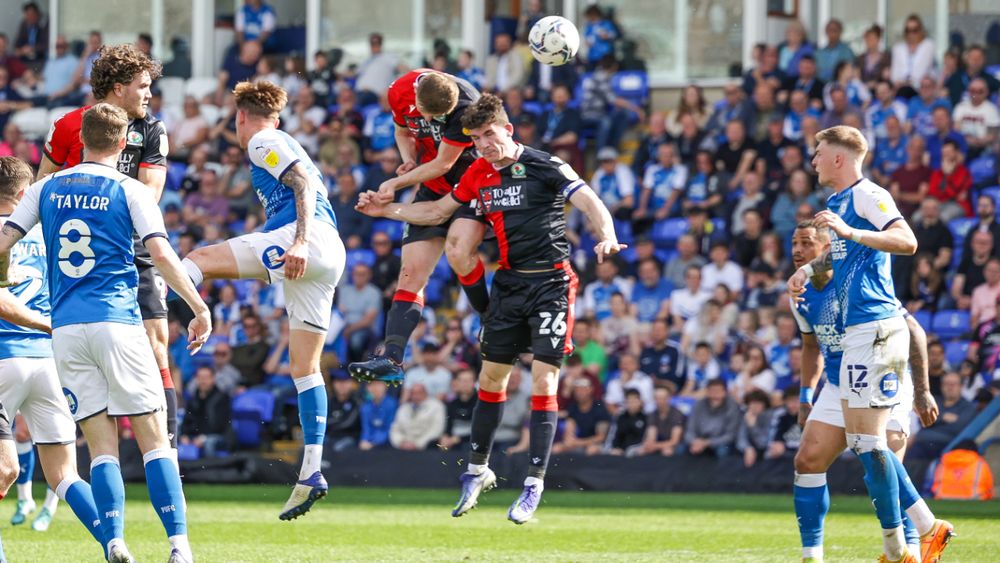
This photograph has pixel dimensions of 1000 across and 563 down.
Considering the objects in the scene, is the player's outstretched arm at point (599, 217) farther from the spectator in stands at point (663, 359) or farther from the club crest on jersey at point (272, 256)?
the spectator in stands at point (663, 359)

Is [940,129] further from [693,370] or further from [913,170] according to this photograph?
[693,370]

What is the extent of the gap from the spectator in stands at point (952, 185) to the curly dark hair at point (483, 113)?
9954 mm

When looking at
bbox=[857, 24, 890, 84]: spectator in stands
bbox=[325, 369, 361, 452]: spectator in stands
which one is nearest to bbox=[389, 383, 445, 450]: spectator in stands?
bbox=[325, 369, 361, 452]: spectator in stands

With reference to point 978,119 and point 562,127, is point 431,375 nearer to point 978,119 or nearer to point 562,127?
point 562,127

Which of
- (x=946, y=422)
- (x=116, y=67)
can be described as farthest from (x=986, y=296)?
(x=116, y=67)

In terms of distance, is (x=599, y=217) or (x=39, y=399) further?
(x=599, y=217)

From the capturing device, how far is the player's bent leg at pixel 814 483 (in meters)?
9.23

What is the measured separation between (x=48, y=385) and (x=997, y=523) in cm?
836

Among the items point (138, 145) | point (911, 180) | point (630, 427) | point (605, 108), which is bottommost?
point (630, 427)

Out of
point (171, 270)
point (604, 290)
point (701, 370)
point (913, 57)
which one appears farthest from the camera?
point (913, 57)

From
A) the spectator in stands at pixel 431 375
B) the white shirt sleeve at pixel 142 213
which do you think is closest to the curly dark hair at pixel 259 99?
the white shirt sleeve at pixel 142 213

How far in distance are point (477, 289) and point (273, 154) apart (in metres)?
2.18

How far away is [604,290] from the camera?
1959cm

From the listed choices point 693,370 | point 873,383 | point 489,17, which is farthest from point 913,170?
point 873,383
